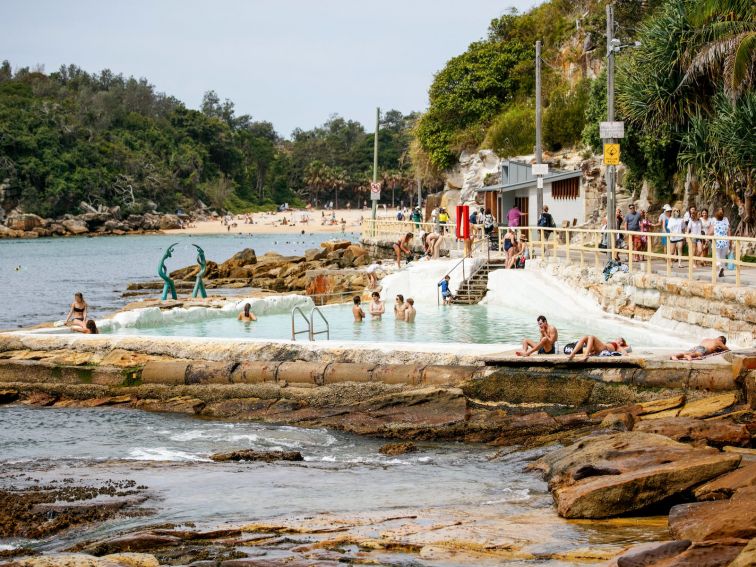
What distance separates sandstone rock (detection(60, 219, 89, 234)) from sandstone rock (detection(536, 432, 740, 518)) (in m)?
101

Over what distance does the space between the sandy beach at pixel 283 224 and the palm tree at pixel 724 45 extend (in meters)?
76.9

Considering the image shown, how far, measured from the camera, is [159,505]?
1082cm

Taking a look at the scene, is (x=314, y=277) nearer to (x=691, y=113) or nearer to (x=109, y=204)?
(x=691, y=113)

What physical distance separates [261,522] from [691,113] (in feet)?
76.2

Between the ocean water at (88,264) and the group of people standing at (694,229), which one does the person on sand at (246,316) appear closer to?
the group of people standing at (694,229)

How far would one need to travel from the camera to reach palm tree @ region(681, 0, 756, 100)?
26.1 m

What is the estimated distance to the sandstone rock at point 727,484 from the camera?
937 cm

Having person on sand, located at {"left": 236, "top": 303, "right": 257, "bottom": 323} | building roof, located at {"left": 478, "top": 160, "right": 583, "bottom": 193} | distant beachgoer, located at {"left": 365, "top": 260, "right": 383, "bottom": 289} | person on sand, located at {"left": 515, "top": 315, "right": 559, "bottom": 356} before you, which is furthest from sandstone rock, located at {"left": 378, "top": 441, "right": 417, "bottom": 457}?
building roof, located at {"left": 478, "top": 160, "right": 583, "bottom": 193}

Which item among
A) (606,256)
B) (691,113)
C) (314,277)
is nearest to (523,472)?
(606,256)

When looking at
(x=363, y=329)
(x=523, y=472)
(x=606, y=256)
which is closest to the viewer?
(x=523, y=472)

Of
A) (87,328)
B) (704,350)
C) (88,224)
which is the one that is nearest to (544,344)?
(704,350)

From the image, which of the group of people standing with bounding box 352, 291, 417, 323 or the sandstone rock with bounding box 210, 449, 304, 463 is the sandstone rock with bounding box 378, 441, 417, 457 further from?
the group of people standing with bounding box 352, 291, 417, 323

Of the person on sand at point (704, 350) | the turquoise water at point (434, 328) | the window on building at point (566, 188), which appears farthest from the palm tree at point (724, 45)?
the person on sand at point (704, 350)

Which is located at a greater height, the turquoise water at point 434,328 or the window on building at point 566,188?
the window on building at point 566,188
